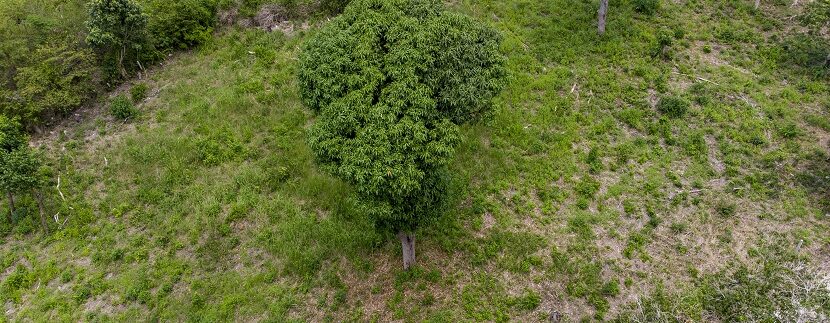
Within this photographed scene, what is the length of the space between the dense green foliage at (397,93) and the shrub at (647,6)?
1559 cm

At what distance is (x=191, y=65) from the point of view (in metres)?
27.1

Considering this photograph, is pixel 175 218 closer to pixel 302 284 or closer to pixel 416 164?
pixel 302 284

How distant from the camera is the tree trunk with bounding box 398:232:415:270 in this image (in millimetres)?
16320

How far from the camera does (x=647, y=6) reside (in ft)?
89.8

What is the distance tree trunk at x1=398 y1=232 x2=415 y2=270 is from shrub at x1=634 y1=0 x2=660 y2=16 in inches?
802

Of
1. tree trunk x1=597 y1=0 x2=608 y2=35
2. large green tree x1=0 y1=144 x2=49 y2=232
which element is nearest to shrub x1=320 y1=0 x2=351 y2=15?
tree trunk x1=597 y1=0 x2=608 y2=35

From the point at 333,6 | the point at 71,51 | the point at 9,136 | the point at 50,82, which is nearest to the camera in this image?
the point at 9,136

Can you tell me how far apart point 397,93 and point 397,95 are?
0.06 metres

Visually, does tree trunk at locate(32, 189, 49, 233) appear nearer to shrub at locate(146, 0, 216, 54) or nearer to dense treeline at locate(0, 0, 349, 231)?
dense treeline at locate(0, 0, 349, 231)

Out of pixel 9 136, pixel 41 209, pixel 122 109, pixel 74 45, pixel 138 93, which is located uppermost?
pixel 74 45

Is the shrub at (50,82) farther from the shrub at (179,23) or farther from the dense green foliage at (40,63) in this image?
the shrub at (179,23)

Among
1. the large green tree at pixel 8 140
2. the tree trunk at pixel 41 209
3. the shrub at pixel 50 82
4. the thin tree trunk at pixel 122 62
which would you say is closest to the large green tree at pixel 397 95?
the large green tree at pixel 8 140

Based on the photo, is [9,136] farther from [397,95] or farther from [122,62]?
[397,95]

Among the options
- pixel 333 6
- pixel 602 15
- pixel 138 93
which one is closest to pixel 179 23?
pixel 138 93
